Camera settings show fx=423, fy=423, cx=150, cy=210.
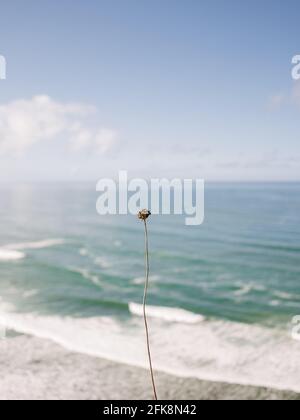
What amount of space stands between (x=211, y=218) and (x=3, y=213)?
4408 cm

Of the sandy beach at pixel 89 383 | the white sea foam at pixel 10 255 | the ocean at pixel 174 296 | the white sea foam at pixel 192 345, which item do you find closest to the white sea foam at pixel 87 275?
the ocean at pixel 174 296

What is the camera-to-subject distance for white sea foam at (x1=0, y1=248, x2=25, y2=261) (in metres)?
45.5

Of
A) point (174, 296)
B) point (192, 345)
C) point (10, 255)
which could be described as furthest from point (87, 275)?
point (192, 345)

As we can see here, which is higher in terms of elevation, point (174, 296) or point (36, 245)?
point (36, 245)

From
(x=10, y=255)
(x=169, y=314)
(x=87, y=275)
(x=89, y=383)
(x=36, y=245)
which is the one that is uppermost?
(x=36, y=245)

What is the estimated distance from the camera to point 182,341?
80.6 feet

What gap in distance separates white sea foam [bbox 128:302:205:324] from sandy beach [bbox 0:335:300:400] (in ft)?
27.0

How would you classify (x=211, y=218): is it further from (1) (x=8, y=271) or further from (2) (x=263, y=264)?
(1) (x=8, y=271)

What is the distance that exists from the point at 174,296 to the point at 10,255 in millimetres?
21833

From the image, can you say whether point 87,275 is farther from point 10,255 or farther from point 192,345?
point 192,345

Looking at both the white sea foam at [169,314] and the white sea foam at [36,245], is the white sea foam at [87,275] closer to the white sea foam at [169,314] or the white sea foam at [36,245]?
the white sea foam at [169,314]

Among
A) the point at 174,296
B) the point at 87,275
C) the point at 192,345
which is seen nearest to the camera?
the point at 192,345

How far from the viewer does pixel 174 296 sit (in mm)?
33875

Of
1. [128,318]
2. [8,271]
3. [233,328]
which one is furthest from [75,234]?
[233,328]
